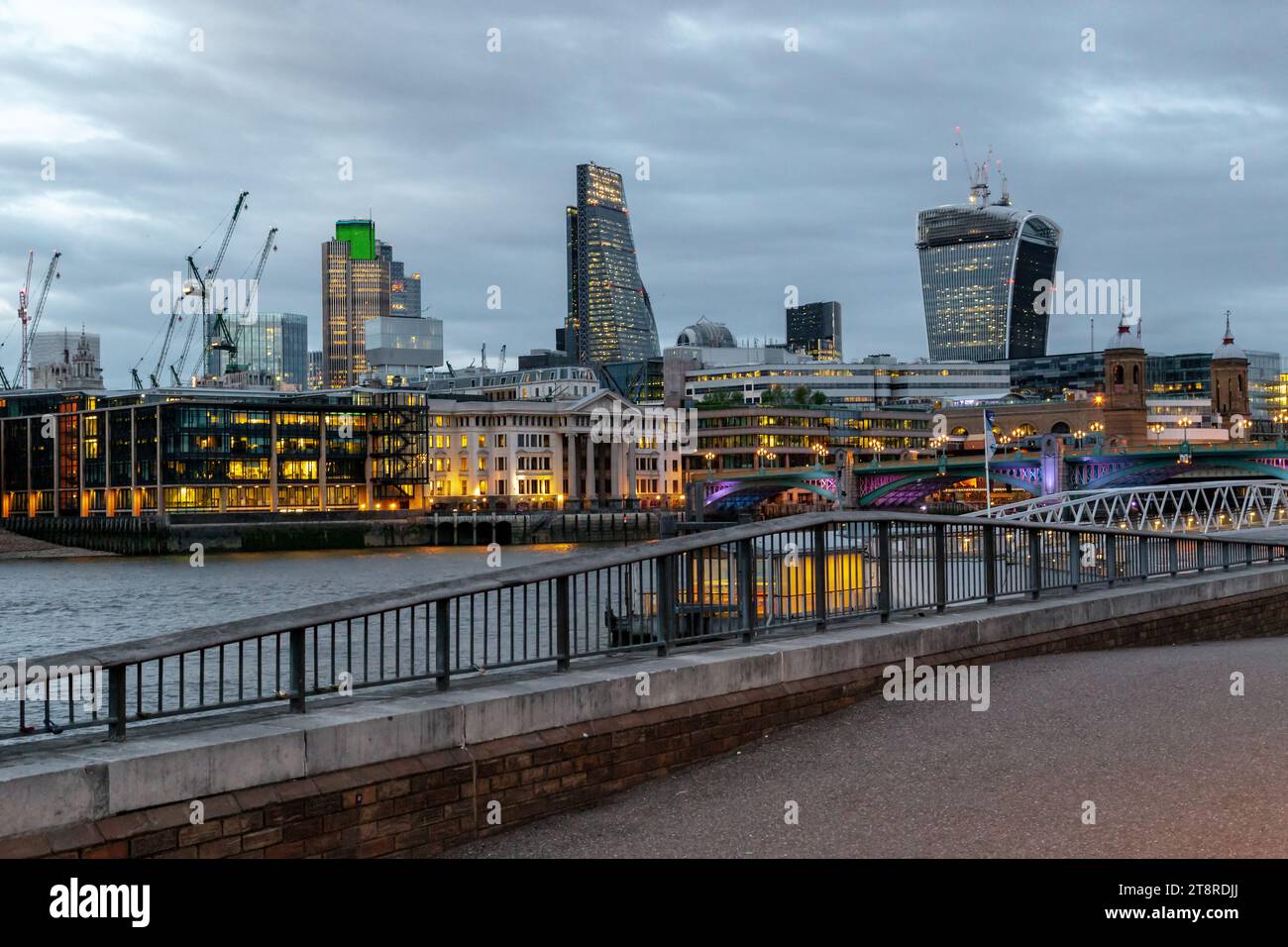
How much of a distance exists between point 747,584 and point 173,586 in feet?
244

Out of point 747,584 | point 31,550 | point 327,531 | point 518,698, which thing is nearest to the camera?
point 518,698

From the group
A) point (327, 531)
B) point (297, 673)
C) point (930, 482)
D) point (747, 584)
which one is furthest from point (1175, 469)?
point (297, 673)

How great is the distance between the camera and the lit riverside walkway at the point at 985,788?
1027 cm

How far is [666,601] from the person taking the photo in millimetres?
13500

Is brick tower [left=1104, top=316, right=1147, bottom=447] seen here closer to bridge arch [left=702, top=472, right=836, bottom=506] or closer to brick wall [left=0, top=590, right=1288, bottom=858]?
bridge arch [left=702, top=472, right=836, bottom=506]

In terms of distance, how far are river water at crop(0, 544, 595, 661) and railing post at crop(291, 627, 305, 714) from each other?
2103 centimetres

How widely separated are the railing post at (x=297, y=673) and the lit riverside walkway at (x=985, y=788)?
1615 millimetres

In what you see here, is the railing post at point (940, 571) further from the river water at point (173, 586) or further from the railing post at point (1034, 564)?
the river water at point (173, 586)

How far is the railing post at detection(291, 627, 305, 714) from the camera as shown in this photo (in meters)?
10.2

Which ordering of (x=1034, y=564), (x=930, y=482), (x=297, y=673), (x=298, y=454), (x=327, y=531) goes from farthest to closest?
(x=298, y=454) → (x=327, y=531) → (x=930, y=482) → (x=1034, y=564) → (x=297, y=673)

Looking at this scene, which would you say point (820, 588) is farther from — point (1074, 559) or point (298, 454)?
point (298, 454)
